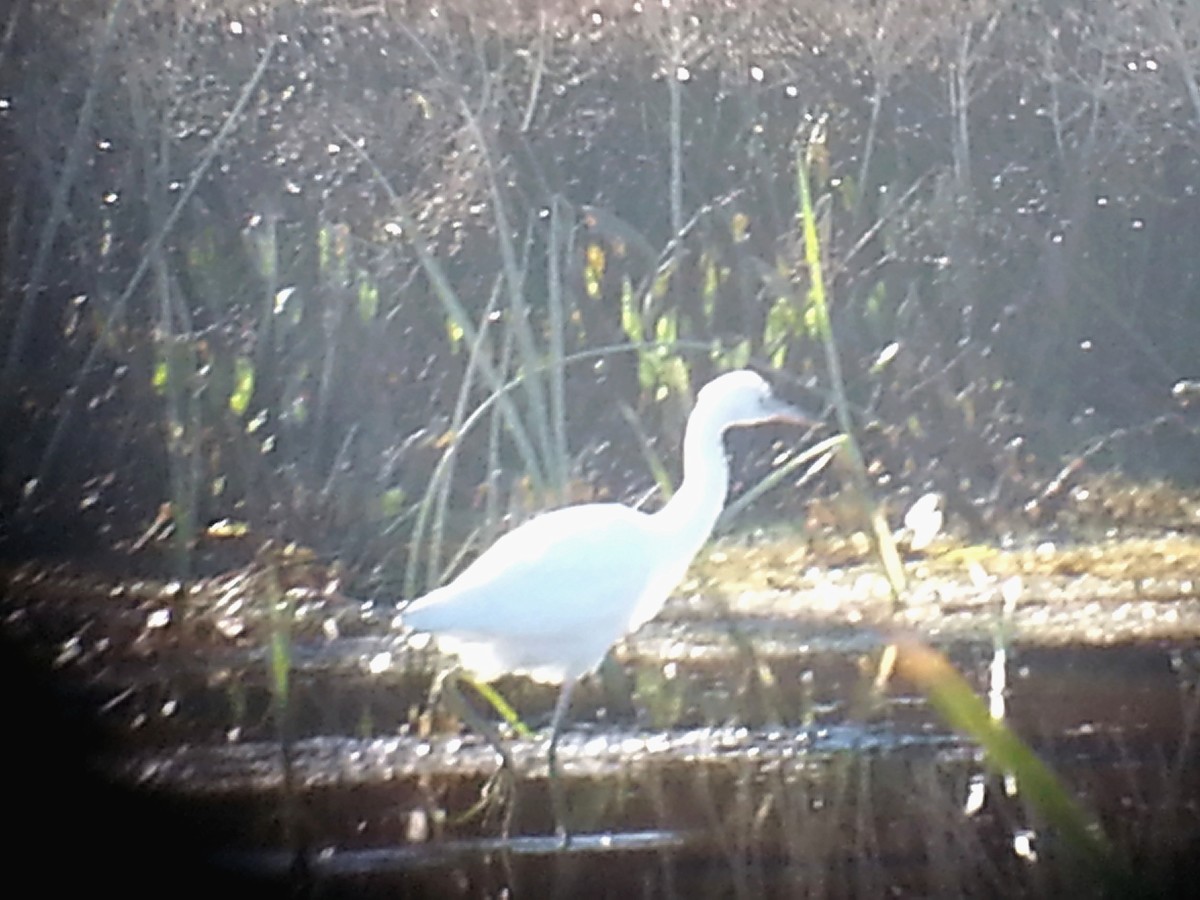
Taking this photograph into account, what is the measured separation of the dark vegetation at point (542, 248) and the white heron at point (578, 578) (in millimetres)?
357

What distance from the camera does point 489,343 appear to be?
3.02m

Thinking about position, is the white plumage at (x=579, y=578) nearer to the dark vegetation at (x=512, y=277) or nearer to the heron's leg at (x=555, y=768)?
the heron's leg at (x=555, y=768)

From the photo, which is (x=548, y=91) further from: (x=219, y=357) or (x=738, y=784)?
(x=738, y=784)

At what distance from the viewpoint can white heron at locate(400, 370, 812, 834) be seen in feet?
7.55

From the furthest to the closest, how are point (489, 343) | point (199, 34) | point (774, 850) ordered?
1. point (489, 343)
2. point (199, 34)
3. point (774, 850)

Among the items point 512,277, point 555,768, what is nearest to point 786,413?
point 555,768

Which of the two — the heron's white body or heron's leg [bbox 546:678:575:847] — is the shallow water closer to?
heron's leg [bbox 546:678:575:847]

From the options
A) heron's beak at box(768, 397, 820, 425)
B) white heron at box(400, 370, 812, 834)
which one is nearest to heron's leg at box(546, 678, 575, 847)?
white heron at box(400, 370, 812, 834)

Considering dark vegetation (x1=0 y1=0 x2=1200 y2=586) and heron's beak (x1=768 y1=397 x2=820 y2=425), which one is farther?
dark vegetation (x1=0 y1=0 x2=1200 y2=586)

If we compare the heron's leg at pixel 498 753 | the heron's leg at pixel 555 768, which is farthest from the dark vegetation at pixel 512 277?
the heron's leg at pixel 555 768

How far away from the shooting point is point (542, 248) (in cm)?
307

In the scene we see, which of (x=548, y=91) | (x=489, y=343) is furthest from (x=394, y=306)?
(x=548, y=91)

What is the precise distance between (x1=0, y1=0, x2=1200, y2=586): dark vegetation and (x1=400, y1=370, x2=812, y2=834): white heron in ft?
1.17

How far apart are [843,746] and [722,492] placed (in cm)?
37
